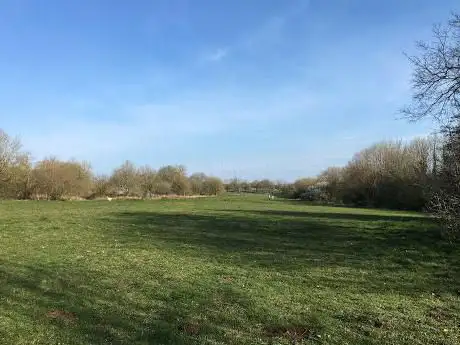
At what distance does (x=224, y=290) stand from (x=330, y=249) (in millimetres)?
9962

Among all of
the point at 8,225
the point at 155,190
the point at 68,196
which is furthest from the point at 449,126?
the point at 155,190

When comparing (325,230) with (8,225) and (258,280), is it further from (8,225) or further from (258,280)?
(8,225)

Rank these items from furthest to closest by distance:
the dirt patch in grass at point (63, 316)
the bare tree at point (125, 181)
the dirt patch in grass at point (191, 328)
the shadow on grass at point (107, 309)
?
the bare tree at point (125, 181) → the dirt patch in grass at point (63, 316) → the dirt patch in grass at point (191, 328) → the shadow on grass at point (107, 309)

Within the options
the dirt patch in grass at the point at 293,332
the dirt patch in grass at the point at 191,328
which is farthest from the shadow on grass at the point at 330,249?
the dirt patch in grass at the point at 191,328

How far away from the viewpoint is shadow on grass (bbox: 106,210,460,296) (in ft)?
48.4

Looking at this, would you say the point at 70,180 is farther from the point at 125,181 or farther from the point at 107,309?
the point at 107,309

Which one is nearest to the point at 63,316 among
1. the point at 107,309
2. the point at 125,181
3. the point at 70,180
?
the point at 107,309

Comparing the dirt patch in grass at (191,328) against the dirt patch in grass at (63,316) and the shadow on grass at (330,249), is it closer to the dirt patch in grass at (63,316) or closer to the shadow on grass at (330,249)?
the dirt patch in grass at (63,316)

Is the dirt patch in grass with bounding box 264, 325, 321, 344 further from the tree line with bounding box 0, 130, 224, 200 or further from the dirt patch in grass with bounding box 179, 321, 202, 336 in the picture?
the tree line with bounding box 0, 130, 224, 200

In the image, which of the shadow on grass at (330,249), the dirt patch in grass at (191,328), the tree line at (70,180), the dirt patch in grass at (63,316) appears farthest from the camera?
the tree line at (70,180)

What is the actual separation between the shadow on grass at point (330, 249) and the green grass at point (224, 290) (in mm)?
81

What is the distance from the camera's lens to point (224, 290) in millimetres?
11922

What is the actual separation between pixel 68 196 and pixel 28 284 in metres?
64.8

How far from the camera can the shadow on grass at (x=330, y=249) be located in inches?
581
